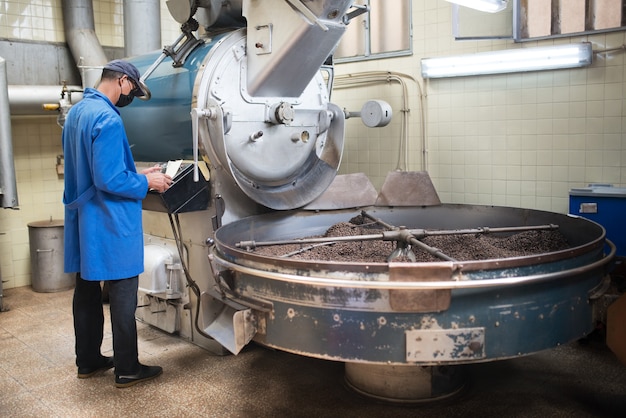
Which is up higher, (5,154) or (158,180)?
(5,154)

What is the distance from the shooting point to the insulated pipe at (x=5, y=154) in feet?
12.6

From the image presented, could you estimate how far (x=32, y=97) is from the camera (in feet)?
13.6

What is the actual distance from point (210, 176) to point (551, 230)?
1.59m

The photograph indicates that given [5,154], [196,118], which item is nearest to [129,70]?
[196,118]

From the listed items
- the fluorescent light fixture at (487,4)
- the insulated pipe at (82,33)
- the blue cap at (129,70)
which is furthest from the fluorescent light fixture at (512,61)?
the insulated pipe at (82,33)

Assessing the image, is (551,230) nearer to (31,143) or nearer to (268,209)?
(268,209)

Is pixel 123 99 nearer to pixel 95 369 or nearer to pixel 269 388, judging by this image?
pixel 95 369

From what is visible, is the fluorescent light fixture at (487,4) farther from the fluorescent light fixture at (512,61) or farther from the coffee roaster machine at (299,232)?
the coffee roaster machine at (299,232)

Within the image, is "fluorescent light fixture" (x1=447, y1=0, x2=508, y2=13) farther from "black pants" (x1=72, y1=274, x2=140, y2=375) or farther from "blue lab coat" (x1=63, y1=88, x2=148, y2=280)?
"black pants" (x1=72, y1=274, x2=140, y2=375)

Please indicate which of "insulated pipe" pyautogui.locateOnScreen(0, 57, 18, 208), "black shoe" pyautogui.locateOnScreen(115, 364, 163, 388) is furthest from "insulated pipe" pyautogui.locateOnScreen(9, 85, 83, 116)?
"black shoe" pyautogui.locateOnScreen(115, 364, 163, 388)

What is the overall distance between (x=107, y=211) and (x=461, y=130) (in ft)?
7.74

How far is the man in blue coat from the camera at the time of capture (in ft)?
8.72

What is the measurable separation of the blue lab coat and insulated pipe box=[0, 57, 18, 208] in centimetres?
132

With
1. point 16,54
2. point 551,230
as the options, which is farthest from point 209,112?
point 16,54
